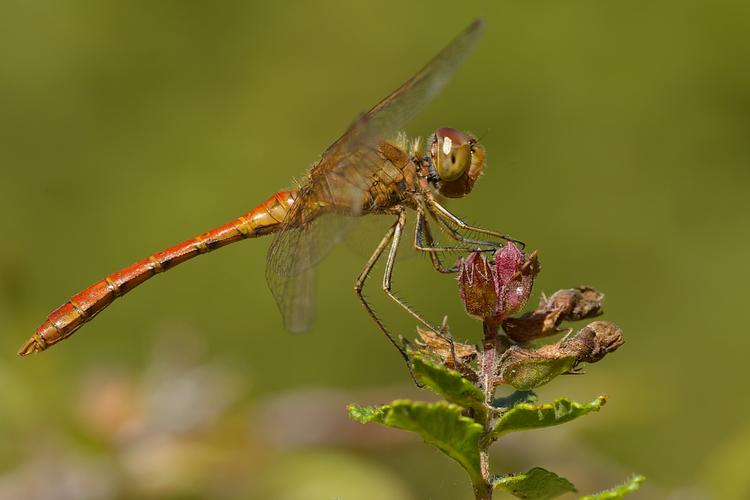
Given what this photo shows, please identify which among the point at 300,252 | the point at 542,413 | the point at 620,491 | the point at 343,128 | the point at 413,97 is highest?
the point at 343,128

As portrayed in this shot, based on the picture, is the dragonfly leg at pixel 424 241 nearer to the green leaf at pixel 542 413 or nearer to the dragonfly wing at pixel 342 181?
the dragonfly wing at pixel 342 181

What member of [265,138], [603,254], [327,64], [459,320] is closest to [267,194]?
[265,138]

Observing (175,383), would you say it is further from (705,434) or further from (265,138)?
(265,138)

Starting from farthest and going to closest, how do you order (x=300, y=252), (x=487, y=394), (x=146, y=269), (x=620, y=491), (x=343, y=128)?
(x=343, y=128) < (x=146, y=269) < (x=300, y=252) < (x=487, y=394) < (x=620, y=491)

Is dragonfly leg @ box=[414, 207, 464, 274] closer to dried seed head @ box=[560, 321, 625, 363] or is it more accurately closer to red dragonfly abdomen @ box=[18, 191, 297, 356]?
red dragonfly abdomen @ box=[18, 191, 297, 356]

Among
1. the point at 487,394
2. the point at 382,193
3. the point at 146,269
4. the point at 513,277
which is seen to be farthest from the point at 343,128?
the point at 487,394

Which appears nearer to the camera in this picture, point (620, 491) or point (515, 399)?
point (620, 491)

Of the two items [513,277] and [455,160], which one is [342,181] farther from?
[513,277]
